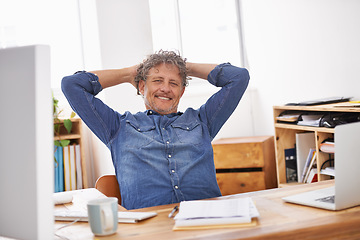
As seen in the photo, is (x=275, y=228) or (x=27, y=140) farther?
(x=275, y=228)

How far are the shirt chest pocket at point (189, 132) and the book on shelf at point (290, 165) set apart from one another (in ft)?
5.79

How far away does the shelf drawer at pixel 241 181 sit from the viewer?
383 cm

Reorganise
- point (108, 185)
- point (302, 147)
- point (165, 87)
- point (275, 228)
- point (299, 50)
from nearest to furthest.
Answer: point (275, 228)
point (108, 185)
point (165, 87)
point (302, 147)
point (299, 50)

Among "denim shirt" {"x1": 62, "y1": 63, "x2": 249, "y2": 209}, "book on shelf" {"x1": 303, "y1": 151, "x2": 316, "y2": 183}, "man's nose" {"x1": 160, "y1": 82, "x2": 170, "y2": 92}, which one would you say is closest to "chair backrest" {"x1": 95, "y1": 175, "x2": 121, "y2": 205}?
"denim shirt" {"x1": 62, "y1": 63, "x2": 249, "y2": 209}

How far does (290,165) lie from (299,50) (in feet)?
3.29

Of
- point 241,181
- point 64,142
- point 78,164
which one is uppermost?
point 64,142

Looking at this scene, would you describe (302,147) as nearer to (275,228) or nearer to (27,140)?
(275,228)

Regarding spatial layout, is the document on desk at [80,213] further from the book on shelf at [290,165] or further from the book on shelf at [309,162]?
the book on shelf at [290,165]

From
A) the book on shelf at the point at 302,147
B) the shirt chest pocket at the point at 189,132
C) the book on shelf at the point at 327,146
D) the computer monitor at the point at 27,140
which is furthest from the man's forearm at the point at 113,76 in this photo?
the book on shelf at the point at 302,147

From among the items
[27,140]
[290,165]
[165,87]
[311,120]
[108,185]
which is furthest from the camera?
[290,165]

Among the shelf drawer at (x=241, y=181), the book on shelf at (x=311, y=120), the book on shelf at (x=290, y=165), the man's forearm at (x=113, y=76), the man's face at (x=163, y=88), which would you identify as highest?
the man's forearm at (x=113, y=76)

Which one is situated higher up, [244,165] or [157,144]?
[157,144]

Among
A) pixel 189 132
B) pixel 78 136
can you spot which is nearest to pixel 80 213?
pixel 189 132

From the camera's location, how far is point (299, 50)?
12.5 ft
